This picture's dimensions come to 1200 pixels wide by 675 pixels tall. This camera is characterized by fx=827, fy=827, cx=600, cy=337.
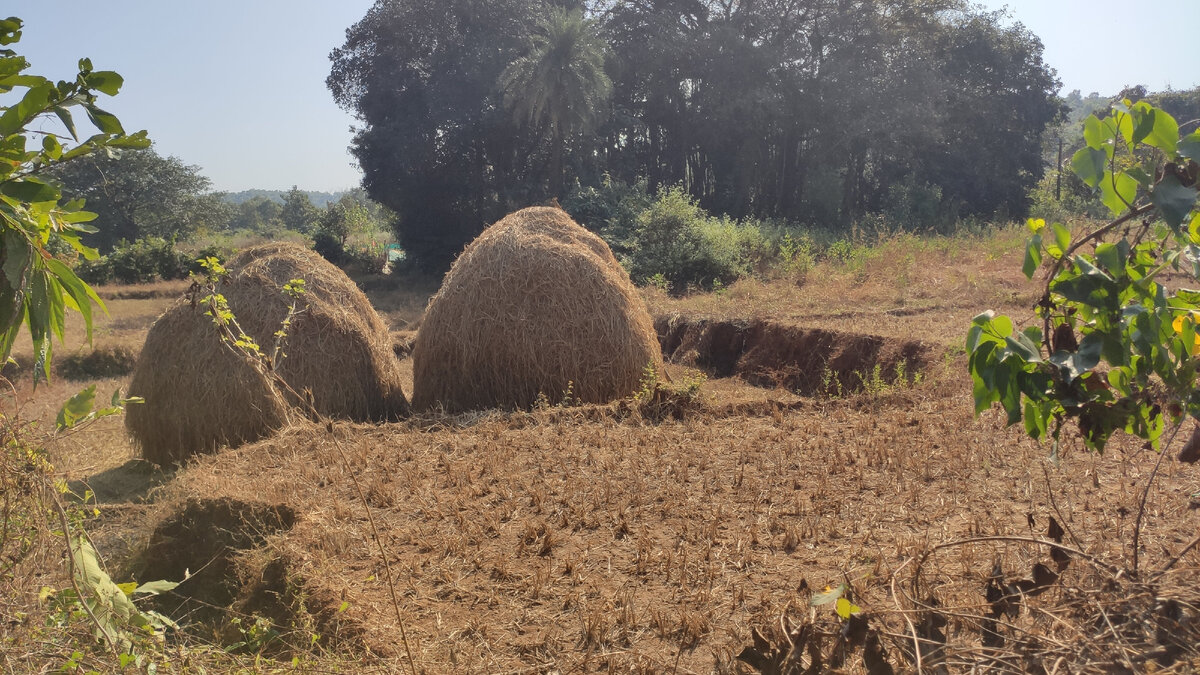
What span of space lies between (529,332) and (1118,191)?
262 inches

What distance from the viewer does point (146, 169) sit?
3884 centimetres

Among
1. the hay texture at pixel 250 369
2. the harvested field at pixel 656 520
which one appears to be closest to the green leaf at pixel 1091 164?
the harvested field at pixel 656 520

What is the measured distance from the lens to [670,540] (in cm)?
445

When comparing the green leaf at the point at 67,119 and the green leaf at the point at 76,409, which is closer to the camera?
the green leaf at the point at 67,119

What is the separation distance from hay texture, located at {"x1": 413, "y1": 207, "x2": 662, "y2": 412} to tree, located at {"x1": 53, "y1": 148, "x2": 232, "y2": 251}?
32430mm

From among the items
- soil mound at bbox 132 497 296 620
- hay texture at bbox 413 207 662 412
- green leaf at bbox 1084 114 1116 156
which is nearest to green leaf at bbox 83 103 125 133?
green leaf at bbox 1084 114 1116 156

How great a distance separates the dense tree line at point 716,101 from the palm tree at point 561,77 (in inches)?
12.1

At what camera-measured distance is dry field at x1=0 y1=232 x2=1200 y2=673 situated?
2.40m

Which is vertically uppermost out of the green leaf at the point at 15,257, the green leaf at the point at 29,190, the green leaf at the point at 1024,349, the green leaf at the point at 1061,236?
the green leaf at the point at 29,190

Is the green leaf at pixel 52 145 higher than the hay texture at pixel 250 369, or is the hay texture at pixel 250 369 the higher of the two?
the green leaf at pixel 52 145

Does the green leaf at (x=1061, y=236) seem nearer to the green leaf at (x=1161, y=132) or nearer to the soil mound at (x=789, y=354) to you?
the green leaf at (x=1161, y=132)

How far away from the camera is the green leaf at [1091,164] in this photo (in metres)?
1.96

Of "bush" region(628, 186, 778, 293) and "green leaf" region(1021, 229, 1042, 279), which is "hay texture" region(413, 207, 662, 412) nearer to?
"green leaf" region(1021, 229, 1042, 279)

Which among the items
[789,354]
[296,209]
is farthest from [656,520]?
[296,209]
